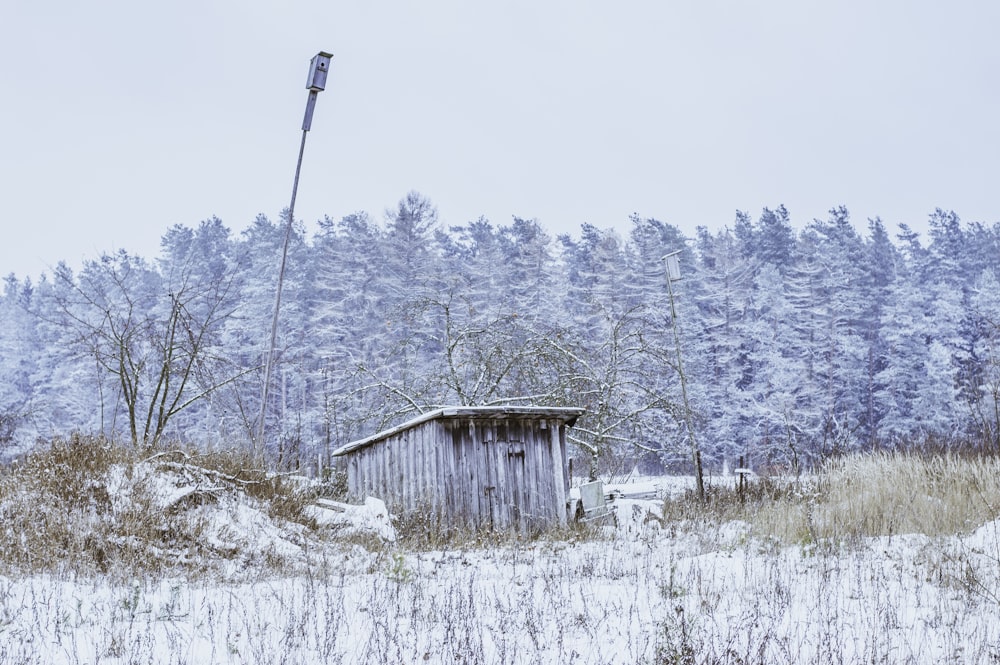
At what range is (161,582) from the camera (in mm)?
6824

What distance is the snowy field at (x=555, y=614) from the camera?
15.7 feet

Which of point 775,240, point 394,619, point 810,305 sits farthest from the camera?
point 775,240

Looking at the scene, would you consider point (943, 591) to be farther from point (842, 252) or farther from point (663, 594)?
point (842, 252)

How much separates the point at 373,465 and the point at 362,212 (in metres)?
30.1

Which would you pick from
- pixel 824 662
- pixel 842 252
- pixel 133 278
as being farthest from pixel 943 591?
pixel 133 278

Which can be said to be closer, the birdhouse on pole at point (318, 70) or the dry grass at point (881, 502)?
the dry grass at point (881, 502)

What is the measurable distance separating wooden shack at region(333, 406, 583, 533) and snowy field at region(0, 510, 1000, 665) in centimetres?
463

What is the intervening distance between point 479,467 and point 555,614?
7.10 meters

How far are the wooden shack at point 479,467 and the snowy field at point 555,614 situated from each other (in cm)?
463

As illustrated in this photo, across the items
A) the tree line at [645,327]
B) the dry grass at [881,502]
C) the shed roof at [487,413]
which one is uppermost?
the tree line at [645,327]

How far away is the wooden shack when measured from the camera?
12.4 metres

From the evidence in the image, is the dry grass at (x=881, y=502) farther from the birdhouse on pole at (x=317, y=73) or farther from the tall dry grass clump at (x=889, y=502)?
the birdhouse on pole at (x=317, y=73)

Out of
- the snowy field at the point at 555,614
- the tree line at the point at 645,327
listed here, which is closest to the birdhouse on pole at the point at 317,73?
the snowy field at the point at 555,614

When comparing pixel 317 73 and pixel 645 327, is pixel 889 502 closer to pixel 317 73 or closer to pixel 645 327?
pixel 317 73
